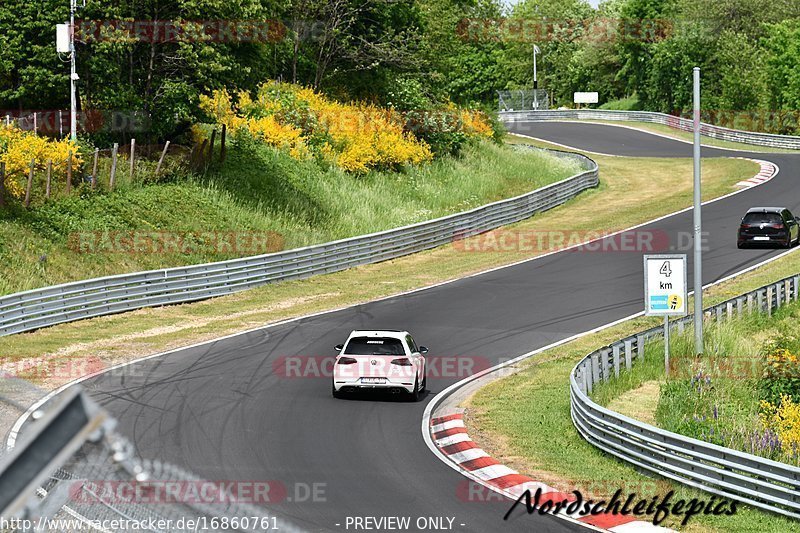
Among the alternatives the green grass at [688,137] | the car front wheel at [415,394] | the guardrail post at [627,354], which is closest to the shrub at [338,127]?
the guardrail post at [627,354]

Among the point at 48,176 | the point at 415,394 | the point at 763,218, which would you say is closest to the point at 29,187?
the point at 48,176

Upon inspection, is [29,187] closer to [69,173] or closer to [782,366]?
[69,173]

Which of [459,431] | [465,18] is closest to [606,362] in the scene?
[459,431]

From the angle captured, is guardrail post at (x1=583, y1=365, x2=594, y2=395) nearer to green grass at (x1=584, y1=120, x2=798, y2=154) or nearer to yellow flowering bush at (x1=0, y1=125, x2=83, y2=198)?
yellow flowering bush at (x1=0, y1=125, x2=83, y2=198)

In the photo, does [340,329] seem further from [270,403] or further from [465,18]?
[465,18]

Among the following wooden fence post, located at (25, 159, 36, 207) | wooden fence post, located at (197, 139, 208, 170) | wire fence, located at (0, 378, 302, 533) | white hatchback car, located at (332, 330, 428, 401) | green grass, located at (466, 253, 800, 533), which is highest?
wooden fence post, located at (197, 139, 208, 170)

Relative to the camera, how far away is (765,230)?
41781mm

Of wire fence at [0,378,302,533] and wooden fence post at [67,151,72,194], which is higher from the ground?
wooden fence post at [67,151,72,194]

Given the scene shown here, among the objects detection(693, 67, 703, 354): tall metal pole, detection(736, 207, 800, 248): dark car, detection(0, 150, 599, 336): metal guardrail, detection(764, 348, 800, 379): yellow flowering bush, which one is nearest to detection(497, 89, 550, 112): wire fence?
detection(0, 150, 599, 336): metal guardrail

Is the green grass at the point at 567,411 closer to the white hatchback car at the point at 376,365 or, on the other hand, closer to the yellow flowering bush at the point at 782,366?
the yellow flowering bush at the point at 782,366

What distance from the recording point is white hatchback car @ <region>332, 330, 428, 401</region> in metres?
21.2

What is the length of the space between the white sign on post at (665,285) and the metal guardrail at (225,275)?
15.8 meters

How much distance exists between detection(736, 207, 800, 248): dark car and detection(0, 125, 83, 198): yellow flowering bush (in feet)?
81.6

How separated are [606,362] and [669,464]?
707cm
